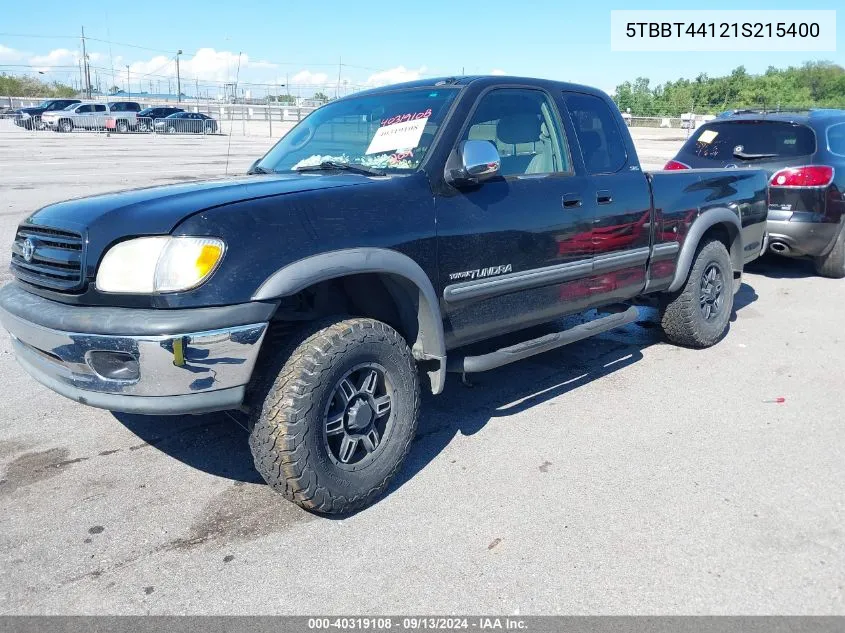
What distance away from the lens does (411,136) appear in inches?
149

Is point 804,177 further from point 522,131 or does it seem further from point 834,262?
point 522,131

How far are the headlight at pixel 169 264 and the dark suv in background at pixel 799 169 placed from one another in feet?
20.7

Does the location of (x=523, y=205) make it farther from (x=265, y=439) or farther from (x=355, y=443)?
(x=265, y=439)

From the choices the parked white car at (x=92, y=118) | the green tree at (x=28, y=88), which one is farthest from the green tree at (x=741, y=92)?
the green tree at (x=28, y=88)

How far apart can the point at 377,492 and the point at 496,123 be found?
214 centimetres

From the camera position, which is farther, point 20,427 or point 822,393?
point 822,393

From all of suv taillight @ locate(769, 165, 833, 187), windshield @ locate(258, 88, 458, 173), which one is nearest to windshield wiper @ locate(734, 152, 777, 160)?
suv taillight @ locate(769, 165, 833, 187)

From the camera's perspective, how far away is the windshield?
3752 millimetres

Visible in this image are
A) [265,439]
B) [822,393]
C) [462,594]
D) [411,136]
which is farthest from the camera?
[822,393]

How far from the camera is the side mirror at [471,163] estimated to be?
136 inches

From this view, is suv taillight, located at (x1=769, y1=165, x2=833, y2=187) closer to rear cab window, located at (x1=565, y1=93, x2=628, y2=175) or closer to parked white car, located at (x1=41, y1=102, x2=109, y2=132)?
rear cab window, located at (x1=565, y1=93, x2=628, y2=175)

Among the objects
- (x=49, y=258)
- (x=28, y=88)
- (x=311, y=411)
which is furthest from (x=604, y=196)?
(x=28, y=88)

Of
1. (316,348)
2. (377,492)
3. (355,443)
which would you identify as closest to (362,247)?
(316,348)

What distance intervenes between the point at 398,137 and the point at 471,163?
56cm
